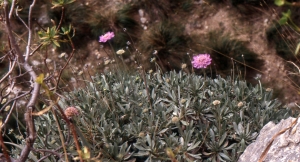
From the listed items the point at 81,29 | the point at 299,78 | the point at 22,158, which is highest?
the point at 22,158

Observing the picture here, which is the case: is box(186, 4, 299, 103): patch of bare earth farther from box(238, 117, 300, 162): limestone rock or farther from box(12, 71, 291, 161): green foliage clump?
box(238, 117, 300, 162): limestone rock

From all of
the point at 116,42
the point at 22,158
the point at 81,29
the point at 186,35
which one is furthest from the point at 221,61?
the point at 22,158

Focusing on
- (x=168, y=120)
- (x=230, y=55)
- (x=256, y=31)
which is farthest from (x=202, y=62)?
(x=256, y=31)

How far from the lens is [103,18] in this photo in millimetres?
4410

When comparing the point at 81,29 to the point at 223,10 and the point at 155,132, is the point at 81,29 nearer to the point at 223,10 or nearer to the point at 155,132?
the point at 223,10

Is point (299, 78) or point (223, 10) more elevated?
point (223, 10)

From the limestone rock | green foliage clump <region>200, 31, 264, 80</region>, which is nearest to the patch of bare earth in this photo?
green foliage clump <region>200, 31, 264, 80</region>

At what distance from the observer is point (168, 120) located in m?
2.45

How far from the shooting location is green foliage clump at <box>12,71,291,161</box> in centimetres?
231

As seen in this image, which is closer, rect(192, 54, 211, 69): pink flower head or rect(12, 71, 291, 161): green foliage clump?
rect(12, 71, 291, 161): green foliage clump

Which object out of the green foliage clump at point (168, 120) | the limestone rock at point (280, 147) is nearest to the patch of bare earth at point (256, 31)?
the green foliage clump at point (168, 120)

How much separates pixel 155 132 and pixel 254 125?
0.54 m

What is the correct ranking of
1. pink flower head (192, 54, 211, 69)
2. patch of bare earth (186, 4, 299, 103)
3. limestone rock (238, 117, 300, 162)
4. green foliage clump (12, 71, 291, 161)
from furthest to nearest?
patch of bare earth (186, 4, 299, 103) < pink flower head (192, 54, 211, 69) < green foliage clump (12, 71, 291, 161) < limestone rock (238, 117, 300, 162)

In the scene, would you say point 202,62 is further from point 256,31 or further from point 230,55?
point 256,31
